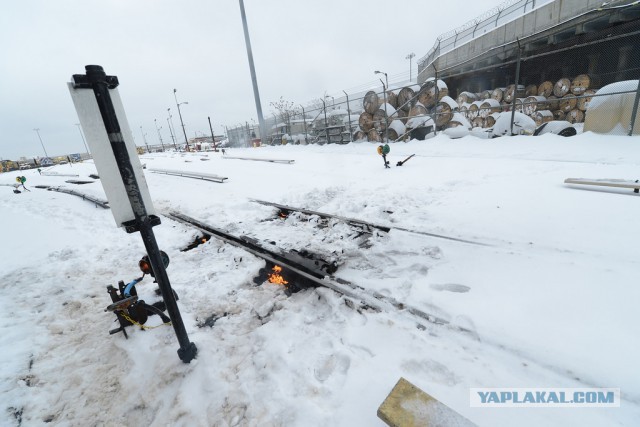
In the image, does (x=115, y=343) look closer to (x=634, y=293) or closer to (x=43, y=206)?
(x=634, y=293)

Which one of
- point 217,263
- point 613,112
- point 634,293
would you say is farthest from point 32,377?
point 613,112

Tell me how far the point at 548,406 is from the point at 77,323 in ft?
15.4

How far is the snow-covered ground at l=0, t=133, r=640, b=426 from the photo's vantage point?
2.04 meters

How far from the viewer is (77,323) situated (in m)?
3.14

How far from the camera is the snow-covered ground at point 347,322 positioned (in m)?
2.04

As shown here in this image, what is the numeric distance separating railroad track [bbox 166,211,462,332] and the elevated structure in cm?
1254

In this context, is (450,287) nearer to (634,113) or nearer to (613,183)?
(613,183)

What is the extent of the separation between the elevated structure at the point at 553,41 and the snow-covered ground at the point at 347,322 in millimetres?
10627

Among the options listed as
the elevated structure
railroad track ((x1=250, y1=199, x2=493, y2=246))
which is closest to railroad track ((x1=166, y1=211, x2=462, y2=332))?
railroad track ((x1=250, y1=199, x2=493, y2=246))

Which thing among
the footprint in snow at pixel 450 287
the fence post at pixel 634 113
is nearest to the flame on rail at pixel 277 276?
the footprint in snow at pixel 450 287

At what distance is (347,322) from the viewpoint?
107 inches

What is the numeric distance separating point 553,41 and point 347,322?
21.5 m

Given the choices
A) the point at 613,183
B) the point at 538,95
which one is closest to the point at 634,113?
the point at 613,183

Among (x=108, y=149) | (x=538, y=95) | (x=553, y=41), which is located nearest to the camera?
(x=108, y=149)
